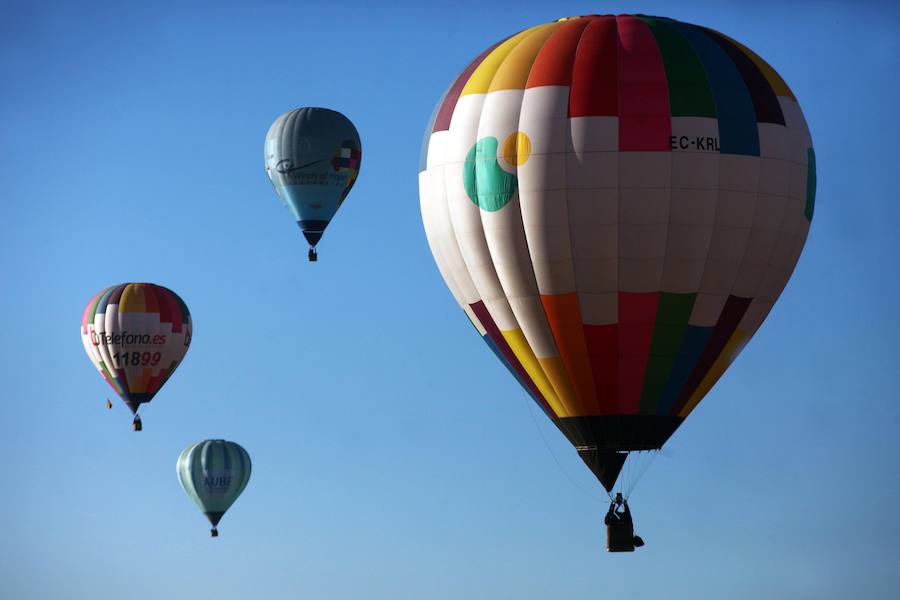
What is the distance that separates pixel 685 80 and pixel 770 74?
209 cm

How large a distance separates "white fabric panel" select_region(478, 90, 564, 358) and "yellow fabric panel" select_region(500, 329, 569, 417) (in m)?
0.30

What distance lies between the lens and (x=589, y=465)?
124ft

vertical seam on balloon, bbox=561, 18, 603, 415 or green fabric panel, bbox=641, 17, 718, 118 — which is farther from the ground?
green fabric panel, bbox=641, 17, 718, 118

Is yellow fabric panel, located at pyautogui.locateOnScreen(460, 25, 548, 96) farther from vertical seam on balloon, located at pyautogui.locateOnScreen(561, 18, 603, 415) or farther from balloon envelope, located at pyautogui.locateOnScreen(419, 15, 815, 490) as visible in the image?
vertical seam on balloon, located at pyautogui.locateOnScreen(561, 18, 603, 415)

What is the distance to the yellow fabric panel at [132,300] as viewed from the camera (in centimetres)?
5662

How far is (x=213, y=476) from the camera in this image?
59688 mm

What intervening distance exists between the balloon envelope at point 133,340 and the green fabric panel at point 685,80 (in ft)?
75.1

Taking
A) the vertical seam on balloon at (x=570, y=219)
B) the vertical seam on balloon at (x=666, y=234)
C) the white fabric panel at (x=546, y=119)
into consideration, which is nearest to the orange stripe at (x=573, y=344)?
the vertical seam on balloon at (x=570, y=219)

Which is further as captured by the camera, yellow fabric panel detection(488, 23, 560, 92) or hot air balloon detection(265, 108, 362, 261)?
hot air balloon detection(265, 108, 362, 261)

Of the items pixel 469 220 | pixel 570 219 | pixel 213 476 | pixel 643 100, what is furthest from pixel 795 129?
pixel 213 476

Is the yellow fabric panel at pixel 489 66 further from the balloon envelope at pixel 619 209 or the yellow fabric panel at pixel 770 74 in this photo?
the yellow fabric panel at pixel 770 74

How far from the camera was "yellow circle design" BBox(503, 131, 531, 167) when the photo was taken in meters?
36.6

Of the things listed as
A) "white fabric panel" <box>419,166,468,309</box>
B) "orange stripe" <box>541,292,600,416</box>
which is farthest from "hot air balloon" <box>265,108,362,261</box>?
"orange stripe" <box>541,292,600,416</box>

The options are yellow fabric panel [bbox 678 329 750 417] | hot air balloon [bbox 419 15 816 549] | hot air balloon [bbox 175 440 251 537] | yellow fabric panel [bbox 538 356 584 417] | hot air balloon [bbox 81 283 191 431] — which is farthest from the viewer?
hot air balloon [bbox 175 440 251 537]
